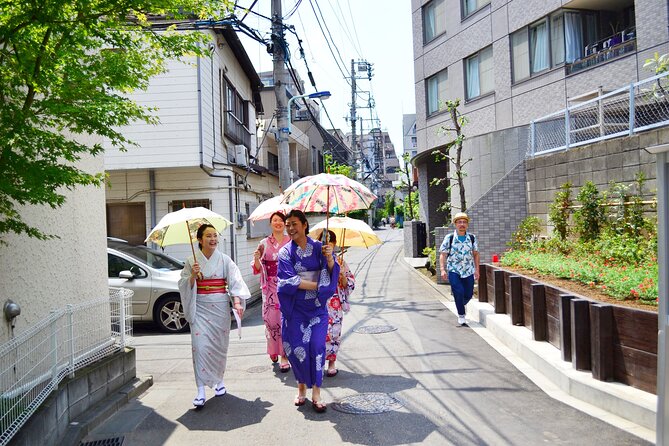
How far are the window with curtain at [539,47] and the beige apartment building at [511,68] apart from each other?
0.03 meters

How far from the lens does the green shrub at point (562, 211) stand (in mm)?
11500

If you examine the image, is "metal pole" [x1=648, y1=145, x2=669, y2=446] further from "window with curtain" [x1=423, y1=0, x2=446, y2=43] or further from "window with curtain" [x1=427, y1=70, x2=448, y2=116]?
"window with curtain" [x1=423, y1=0, x2=446, y2=43]

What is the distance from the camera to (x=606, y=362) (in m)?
5.35

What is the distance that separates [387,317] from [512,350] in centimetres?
350

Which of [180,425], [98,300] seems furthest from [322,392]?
[98,300]

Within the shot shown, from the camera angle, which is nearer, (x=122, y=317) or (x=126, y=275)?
(x=122, y=317)

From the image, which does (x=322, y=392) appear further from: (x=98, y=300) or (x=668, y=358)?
(x=668, y=358)

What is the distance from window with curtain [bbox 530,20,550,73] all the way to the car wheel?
11518mm

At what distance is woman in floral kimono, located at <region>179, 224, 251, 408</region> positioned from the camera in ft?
20.2

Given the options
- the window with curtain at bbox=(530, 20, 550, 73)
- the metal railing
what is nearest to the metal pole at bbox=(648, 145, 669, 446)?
the metal railing

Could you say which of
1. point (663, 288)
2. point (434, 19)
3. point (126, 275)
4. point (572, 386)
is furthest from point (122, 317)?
point (434, 19)

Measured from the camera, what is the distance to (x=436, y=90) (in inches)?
815

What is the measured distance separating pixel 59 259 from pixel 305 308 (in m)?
2.53

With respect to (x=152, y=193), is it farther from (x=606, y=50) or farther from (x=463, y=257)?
(x=606, y=50)
